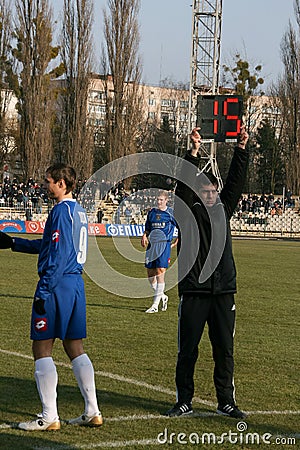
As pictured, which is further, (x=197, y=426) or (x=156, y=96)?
(x=156, y=96)

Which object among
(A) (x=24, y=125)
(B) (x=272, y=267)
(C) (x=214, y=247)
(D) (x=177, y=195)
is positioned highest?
(A) (x=24, y=125)

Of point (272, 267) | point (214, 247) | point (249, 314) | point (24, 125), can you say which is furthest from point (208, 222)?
point (24, 125)

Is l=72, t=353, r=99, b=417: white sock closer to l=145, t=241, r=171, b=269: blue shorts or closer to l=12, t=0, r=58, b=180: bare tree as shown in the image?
l=145, t=241, r=171, b=269: blue shorts

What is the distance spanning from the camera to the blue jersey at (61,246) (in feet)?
20.6

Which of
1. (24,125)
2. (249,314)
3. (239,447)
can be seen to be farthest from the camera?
(24,125)

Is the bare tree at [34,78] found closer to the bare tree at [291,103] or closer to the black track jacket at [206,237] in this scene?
the bare tree at [291,103]

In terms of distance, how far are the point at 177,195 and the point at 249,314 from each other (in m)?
7.23

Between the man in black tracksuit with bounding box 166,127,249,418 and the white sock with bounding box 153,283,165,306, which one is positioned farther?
the white sock with bounding box 153,283,165,306

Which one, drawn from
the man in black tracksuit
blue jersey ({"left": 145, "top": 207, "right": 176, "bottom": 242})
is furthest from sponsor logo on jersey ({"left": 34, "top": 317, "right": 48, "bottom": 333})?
blue jersey ({"left": 145, "top": 207, "right": 176, "bottom": 242})

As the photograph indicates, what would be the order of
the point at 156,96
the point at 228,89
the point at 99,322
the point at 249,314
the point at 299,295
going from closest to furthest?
1. the point at 99,322
2. the point at 249,314
3. the point at 299,295
4. the point at 228,89
5. the point at 156,96

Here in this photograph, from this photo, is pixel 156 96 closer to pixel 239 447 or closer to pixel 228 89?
pixel 228 89

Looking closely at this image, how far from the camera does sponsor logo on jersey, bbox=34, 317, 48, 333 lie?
251 inches

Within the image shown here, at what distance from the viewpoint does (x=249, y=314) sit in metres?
14.3
